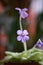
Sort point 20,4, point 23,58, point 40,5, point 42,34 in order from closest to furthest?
point 23,58, point 42,34, point 20,4, point 40,5

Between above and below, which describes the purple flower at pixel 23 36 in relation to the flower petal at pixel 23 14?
below

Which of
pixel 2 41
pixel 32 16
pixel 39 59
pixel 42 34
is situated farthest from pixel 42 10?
pixel 39 59

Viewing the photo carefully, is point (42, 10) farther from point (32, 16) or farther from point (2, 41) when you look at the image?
point (2, 41)

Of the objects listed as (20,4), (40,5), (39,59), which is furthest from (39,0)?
(39,59)

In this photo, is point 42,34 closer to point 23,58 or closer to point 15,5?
point 15,5

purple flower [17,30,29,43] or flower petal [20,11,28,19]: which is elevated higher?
flower petal [20,11,28,19]

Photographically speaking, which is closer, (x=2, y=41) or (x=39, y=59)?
(x=39, y=59)

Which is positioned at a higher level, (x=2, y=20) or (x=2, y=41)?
(x=2, y=20)

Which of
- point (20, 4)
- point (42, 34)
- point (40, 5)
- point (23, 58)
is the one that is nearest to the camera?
point (23, 58)

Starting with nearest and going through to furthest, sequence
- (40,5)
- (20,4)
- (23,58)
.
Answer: (23,58)
(20,4)
(40,5)
